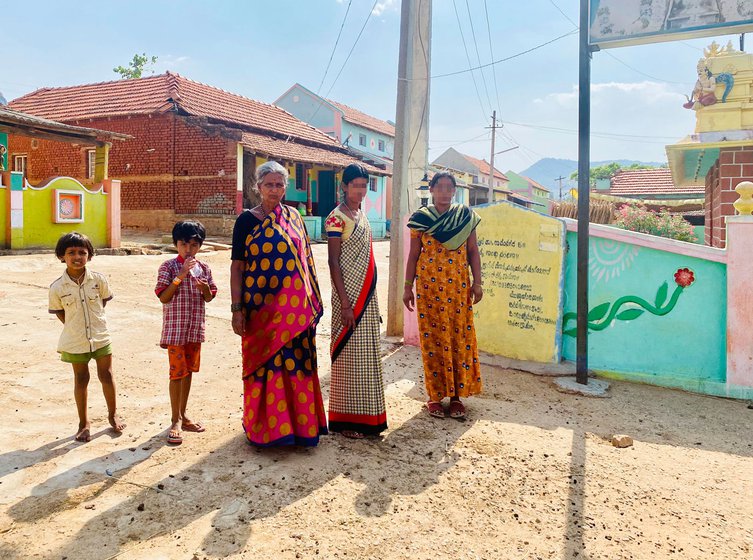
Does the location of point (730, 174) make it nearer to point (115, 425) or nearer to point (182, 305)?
point (182, 305)

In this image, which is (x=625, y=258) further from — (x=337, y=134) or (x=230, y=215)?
(x=337, y=134)

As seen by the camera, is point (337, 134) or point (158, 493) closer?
point (158, 493)

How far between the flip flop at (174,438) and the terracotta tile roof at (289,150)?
1369 centimetres

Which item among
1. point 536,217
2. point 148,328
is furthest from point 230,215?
point 536,217

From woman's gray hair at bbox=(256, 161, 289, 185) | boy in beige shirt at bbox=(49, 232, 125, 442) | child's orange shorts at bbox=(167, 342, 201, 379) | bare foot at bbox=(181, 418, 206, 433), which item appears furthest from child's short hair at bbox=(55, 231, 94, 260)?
bare foot at bbox=(181, 418, 206, 433)

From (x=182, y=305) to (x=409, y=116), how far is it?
150 inches

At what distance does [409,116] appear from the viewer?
6.12m

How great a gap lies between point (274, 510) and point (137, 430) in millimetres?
1361

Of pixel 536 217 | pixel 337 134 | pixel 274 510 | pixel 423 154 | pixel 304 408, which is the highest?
pixel 337 134

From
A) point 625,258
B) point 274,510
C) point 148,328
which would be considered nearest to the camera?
point 274,510

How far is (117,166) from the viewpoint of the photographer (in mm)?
17562

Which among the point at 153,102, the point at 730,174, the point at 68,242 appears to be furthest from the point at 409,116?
the point at 153,102

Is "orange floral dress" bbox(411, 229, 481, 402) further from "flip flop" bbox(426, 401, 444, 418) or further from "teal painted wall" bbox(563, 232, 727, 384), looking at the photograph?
"teal painted wall" bbox(563, 232, 727, 384)

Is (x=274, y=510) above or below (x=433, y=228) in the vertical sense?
below
